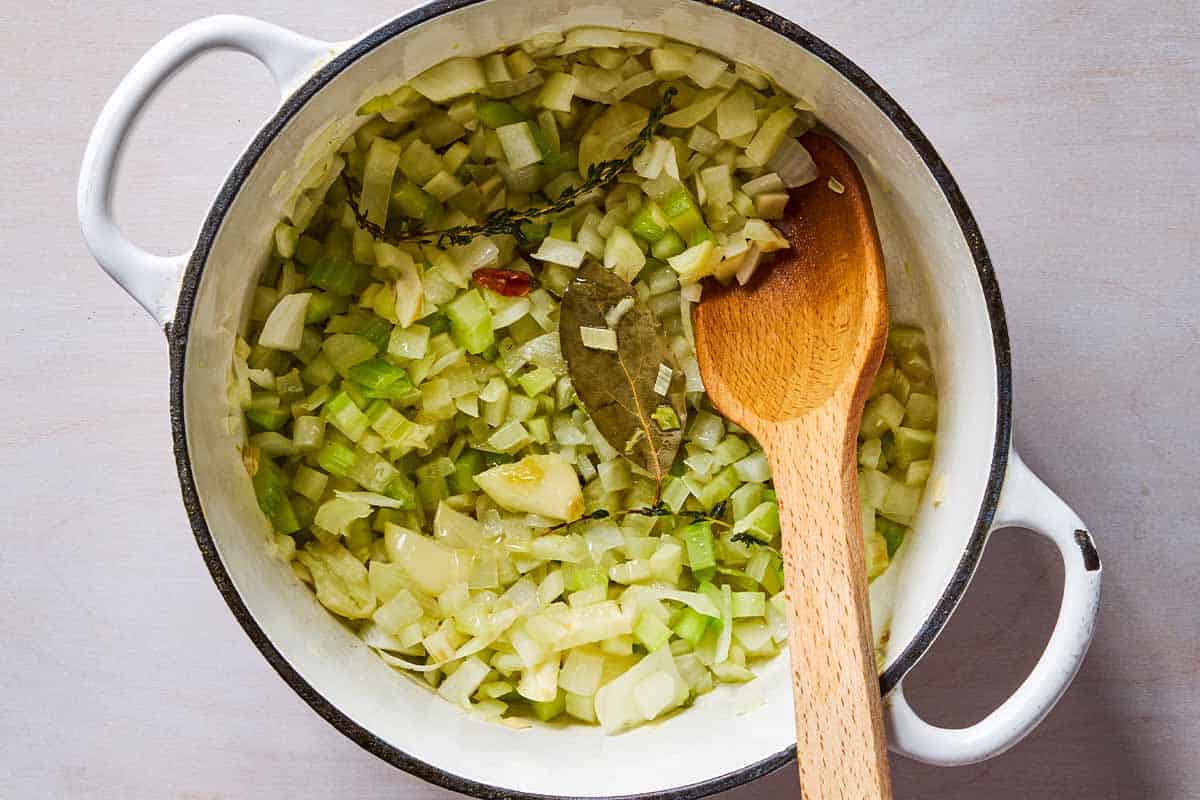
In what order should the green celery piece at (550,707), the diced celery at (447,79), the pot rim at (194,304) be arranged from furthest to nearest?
the green celery piece at (550,707) → the diced celery at (447,79) → the pot rim at (194,304)

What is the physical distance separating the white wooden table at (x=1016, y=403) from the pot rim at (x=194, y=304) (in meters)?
0.28

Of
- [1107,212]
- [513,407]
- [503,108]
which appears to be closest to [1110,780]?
[1107,212]

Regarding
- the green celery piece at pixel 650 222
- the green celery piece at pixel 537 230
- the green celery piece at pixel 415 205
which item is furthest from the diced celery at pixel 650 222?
the green celery piece at pixel 415 205

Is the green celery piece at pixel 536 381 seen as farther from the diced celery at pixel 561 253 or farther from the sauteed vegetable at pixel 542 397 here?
the diced celery at pixel 561 253

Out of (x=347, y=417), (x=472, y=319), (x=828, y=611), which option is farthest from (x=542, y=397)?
(x=828, y=611)

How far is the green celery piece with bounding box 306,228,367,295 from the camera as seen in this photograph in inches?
47.1

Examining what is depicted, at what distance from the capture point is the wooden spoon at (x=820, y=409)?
984mm

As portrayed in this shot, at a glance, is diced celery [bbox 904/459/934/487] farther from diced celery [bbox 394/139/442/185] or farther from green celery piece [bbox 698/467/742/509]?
diced celery [bbox 394/139/442/185]

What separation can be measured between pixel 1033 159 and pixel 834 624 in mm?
636

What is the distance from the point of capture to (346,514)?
1.20 metres

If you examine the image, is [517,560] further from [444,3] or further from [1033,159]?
[1033,159]

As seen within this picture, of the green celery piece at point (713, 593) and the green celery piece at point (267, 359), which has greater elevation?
the green celery piece at point (267, 359)

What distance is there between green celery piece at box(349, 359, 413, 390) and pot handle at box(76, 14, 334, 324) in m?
0.27

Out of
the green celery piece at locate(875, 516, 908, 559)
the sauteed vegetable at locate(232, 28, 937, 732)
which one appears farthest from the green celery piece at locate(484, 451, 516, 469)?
the green celery piece at locate(875, 516, 908, 559)
